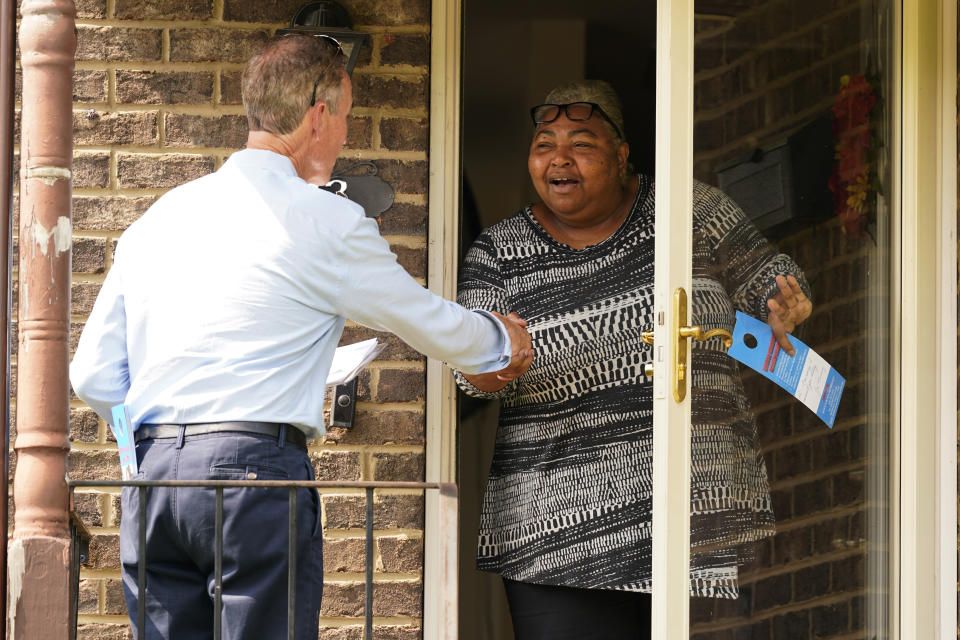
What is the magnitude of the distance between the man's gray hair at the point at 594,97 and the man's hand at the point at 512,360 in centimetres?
82

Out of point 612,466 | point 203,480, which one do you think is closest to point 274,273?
point 203,480

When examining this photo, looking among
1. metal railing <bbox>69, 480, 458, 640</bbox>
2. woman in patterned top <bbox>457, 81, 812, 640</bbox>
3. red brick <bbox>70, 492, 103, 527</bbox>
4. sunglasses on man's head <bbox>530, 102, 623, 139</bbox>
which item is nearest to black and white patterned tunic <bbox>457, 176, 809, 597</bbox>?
woman in patterned top <bbox>457, 81, 812, 640</bbox>

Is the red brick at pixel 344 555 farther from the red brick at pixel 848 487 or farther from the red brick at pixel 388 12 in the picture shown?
the red brick at pixel 388 12

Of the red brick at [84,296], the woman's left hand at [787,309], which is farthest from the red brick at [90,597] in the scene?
the woman's left hand at [787,309]

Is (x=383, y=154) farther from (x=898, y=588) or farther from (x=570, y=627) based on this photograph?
(x=898, y=588)

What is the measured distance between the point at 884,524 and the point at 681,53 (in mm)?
1373

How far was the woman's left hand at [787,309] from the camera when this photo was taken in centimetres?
330

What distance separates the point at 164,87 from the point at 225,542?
1.64 m

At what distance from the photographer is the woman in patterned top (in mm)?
3676

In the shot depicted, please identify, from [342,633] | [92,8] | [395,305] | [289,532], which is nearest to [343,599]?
[342,633]

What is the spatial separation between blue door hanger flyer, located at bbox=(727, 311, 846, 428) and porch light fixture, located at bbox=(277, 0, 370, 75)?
135 centimetres

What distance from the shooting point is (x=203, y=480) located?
2.72 m

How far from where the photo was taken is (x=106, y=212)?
12.6ft

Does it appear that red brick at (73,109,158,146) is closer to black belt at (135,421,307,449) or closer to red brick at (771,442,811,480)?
black belt at (135,421,307,449)
